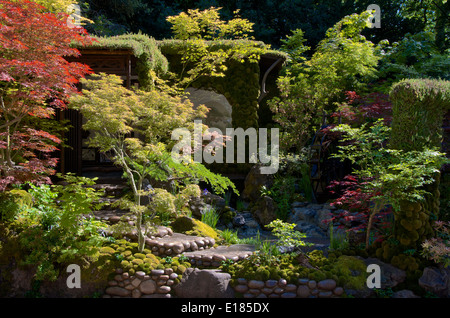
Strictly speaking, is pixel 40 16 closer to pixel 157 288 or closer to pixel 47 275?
pixel 47 275

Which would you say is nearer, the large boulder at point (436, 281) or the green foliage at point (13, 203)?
the large boulder at point (436, 281)

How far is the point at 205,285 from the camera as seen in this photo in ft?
17.2

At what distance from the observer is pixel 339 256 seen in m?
5.94

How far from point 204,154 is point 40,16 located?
21.2 feet

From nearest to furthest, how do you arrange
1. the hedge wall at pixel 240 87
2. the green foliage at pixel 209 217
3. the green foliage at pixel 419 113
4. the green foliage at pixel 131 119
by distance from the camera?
the green foliage at pixel 131 119, the green foliage at pixel 419 113, the green foliage at pixel 209 217, the hedge wall at pixel 240 87

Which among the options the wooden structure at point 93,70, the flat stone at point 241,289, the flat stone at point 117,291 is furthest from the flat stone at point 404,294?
the wooden structure at point 93,70

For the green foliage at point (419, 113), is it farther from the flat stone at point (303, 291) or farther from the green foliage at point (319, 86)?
the green foliage at point (319, 86)

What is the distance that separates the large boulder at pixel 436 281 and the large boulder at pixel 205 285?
103 inches

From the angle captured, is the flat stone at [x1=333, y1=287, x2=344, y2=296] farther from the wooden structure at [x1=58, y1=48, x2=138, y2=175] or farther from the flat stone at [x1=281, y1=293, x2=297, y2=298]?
the wooden structure at [x1=58, y1=48, x2=138, y2=175]

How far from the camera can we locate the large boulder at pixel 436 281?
5316 mm

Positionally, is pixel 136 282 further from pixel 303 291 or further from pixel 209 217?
pixel 209 217

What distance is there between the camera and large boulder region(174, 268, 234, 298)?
17.0 ft

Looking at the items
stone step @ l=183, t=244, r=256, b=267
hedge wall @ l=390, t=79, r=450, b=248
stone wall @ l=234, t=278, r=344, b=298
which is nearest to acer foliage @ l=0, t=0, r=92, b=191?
stone step @ l=183, t=244, r=256, b=267

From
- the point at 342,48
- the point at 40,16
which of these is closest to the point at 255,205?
the point at 40,16
